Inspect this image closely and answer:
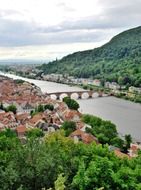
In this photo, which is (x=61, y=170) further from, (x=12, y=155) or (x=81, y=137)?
(x=81, y=137)

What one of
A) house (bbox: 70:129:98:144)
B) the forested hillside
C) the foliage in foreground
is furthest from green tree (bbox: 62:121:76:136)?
the forested hillside

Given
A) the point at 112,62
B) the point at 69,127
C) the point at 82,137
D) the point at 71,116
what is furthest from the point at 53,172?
the point at 112,62

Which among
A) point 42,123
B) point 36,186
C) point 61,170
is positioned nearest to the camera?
point 36,186

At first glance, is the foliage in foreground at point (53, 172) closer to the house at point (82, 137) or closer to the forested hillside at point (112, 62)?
the house at point (82, 137)

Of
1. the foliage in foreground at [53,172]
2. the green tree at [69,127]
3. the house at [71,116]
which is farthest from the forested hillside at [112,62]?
the foliage in foreground at [53,172]

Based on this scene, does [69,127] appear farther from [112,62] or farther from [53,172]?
[112,62]

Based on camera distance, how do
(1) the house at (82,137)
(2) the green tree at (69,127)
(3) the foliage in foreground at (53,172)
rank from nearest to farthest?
(3) the foliage in foreground at (53,172) < (1) the house at (82,137) < (2) the green tree at (69,127)

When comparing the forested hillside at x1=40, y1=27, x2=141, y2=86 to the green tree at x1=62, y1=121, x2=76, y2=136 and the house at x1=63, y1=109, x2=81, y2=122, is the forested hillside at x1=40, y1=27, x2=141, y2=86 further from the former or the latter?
the green tree at x1=62, y1=121, x2=76, y2=136

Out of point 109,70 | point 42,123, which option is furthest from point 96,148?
point 109,70
